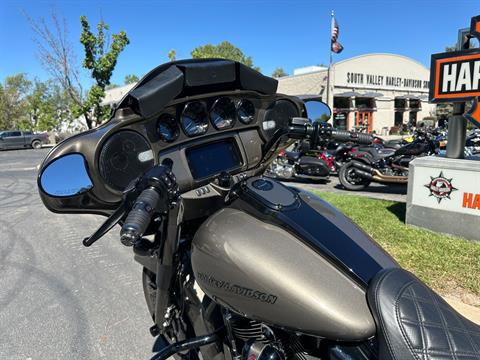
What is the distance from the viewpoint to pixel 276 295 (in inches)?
45.3

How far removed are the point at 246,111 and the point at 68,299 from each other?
2592 millimetres

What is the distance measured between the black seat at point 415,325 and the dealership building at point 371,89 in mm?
26494

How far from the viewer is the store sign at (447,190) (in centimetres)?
428

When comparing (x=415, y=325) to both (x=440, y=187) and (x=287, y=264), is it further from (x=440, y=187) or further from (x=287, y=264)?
(x=440, y=187)

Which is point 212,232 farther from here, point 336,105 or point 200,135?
point 336,105

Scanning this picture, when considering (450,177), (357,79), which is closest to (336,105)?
(357,79)

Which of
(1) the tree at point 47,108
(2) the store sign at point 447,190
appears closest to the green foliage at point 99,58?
(2) the store sign at point 447,190

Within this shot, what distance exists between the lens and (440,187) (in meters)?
4.55

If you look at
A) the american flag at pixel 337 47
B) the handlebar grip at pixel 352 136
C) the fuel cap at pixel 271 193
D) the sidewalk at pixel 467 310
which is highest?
the american flag at pixel 337 47

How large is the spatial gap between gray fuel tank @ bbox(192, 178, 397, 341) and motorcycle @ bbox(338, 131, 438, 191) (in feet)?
22.3

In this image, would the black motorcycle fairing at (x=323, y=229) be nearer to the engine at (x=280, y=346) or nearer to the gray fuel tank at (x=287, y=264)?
the gray fuel tank at (x=287, y=264)

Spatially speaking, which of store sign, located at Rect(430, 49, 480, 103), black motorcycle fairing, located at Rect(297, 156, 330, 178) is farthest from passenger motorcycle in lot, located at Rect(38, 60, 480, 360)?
black motorcycle fairing, located at Rect(297, 156, 330, 178)

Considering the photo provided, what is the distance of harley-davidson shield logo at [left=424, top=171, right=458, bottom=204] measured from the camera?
14.7 ft

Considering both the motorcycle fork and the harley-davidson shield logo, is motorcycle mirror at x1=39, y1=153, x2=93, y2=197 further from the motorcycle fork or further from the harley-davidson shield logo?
the harley-davidson shield logo
